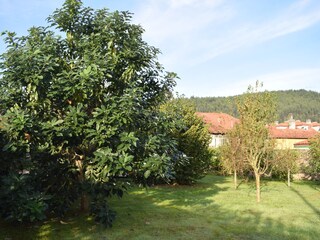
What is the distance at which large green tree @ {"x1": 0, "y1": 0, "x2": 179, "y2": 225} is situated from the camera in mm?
7215

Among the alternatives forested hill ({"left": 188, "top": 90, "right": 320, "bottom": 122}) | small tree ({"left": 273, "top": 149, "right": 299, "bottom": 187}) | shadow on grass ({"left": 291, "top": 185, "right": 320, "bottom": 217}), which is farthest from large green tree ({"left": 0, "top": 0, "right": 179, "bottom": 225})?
forested hill ({"left": 188, "top": 90, "right": 320, "bottom": 122})

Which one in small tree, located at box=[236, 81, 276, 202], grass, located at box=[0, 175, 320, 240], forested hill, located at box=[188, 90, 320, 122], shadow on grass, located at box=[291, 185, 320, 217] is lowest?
shadow on grass, located at box=[291, 185, 320, 217]

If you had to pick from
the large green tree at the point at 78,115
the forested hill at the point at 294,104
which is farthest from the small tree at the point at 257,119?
the forested hill at the point at 294,104

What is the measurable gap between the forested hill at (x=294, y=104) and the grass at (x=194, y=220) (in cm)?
10017

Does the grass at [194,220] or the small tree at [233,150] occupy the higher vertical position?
the small tree at [233,150]

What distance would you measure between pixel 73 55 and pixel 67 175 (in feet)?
11.9

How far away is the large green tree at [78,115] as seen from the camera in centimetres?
721

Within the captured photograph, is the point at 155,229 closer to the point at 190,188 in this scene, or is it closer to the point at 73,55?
the point at 73,55

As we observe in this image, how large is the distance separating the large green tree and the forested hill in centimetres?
10468

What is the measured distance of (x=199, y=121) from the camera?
19219mm

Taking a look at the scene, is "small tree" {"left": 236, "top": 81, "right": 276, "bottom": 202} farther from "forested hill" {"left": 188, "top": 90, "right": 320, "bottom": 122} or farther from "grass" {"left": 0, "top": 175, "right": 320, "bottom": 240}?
"forested hill" {"left": 188, "top": 90, "right": 320, "bottom": 122}

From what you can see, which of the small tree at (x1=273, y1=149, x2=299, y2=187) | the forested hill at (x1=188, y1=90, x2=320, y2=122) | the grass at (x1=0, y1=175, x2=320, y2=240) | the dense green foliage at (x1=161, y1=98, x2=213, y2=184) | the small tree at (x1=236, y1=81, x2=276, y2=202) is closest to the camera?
the grass at (x1=0, y1=175, x2=320, y2=240)

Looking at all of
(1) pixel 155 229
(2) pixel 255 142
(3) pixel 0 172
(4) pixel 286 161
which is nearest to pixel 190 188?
(2) pixel 255 142

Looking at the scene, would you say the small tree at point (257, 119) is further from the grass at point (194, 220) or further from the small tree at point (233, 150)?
the small tree at point (233, 150)
